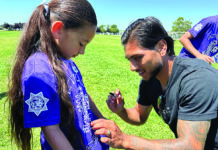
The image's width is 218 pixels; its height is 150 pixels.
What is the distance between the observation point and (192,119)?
5.52 feet

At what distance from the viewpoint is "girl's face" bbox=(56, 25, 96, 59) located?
5.17 ft

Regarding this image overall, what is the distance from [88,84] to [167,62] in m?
5.36

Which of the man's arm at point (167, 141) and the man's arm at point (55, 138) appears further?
the man's arm at point (167, 141)

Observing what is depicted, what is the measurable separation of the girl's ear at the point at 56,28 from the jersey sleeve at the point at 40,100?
1.21 feet

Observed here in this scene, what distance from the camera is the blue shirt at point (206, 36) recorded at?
3.66 meters

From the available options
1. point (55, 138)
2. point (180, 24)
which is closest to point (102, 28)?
point (180, 24)

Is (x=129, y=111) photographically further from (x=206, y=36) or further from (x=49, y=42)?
(x=206, y=36)

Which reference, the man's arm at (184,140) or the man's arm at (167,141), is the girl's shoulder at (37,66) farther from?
the man's arm at (184,140)

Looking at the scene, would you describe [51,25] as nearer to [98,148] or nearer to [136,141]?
[98,148]

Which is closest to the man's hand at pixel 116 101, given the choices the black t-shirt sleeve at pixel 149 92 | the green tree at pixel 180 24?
the black t-shirt sleeve at pixel 149 92

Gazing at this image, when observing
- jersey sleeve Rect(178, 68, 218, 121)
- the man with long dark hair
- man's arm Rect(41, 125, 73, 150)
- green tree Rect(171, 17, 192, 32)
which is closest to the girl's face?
the man with long dark hair

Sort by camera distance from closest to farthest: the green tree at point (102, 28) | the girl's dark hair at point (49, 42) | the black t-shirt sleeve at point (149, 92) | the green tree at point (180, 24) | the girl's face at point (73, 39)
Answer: the girl's dark hair at point (49, 42), the girl's face at point (73, 39), the black t-shirt sleeve at point (149, 92), the green tree at point (180, 24), the green tree at point (102, 28)

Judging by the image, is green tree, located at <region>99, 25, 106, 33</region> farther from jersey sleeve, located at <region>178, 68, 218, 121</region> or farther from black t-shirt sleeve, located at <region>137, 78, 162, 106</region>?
jersey sleeve, located at <region>178, 68, 218, 121</region>

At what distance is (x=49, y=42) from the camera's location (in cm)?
151
